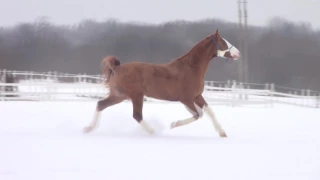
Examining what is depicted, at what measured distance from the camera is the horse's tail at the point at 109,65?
5570 mm

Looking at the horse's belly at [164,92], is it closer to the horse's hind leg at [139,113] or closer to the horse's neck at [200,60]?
the horse's hind leg at [139,113]

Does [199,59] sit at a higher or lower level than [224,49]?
lower

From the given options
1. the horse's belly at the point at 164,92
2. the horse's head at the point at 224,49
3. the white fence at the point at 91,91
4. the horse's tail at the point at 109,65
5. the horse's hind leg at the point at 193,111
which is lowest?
the white fence at the point at 91,91

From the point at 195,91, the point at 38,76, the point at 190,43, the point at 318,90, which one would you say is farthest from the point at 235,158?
the point at 318,90

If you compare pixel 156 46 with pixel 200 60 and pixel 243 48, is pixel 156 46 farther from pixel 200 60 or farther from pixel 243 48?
pixel 200 60

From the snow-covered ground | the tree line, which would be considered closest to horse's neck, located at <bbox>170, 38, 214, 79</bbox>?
the snow-covered ground

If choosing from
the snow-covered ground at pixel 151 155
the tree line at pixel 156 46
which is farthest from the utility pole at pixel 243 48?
the snow-covered ground at pixel 151 155

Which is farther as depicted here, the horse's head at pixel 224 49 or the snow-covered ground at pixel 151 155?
the horse's head at pixel 224 49

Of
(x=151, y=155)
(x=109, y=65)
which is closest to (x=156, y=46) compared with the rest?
(x=109, y=65)

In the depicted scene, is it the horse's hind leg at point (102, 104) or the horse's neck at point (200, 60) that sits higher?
the horse's neck at point (200, 60)

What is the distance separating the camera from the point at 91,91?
17547 millimetres

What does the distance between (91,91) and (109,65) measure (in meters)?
12.2

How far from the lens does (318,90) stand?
1791 cm

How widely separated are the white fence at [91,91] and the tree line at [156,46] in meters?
0.36
